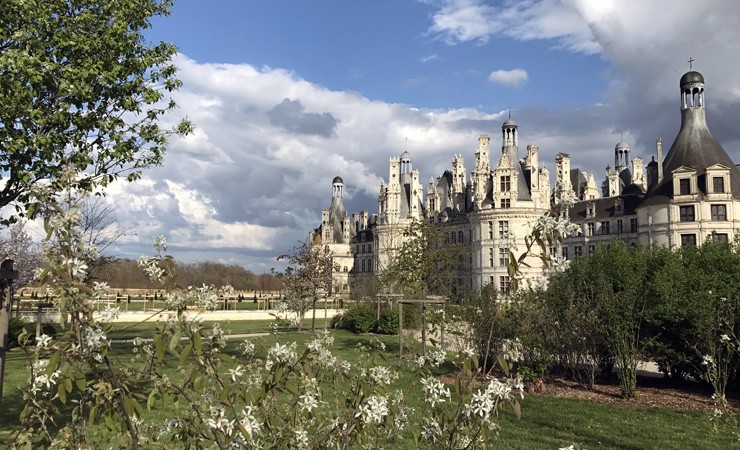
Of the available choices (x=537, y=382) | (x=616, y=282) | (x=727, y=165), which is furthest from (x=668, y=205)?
(x=537, y=382)

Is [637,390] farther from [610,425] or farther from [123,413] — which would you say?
[123,413]

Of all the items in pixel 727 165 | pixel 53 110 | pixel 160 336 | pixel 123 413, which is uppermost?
pixel 727 165

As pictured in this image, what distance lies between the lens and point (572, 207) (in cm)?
5616

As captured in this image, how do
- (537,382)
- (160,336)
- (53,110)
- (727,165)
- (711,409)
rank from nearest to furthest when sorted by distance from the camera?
(160,336), (53,110), (711,409), (537,382), (727,165)

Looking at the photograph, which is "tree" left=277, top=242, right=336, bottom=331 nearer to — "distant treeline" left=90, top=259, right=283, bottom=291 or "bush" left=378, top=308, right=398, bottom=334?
"bush" left=378, top=308, right=398, bottom=334

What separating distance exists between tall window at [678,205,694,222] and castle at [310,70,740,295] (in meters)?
0.07

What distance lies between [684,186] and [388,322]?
31.2 metres

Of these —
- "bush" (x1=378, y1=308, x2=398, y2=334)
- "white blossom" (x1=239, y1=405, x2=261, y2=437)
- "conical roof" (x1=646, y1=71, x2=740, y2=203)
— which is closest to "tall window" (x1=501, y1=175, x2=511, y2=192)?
"conical roof" (x1=646, y1=71, x2=740, y2=203)

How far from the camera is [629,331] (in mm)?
14688

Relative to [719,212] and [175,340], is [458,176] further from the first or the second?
[175,340]

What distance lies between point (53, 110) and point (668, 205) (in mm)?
47453

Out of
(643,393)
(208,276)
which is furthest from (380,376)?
(208,276)

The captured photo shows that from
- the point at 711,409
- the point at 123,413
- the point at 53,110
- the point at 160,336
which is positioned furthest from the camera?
the point at 711,409

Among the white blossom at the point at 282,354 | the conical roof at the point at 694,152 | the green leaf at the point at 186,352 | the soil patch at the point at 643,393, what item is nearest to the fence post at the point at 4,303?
the white blossom at the point at 282,354
